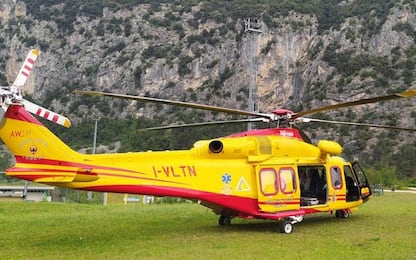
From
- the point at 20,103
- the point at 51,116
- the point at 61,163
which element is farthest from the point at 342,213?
the point at 20,103

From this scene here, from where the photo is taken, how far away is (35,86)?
110m

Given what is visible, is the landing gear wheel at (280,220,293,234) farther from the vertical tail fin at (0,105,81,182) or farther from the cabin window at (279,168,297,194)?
the vertical tail fin at (0,105,81,182)

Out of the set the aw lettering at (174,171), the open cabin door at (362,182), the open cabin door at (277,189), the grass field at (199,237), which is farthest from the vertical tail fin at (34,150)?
the open cabin door at (362,182)

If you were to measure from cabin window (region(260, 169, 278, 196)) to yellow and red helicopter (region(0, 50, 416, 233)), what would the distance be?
25mm

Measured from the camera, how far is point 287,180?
13391 mm

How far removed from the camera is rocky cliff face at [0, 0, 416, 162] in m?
86.6

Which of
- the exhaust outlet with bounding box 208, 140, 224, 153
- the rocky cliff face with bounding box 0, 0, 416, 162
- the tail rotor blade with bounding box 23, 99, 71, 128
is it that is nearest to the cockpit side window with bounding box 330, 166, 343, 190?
the exhaust outlet with bounding box 208, 140, 224, 153

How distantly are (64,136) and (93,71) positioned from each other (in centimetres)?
1941

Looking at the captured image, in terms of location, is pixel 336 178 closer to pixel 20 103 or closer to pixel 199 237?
pixel 199 237

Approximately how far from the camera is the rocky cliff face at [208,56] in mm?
86562

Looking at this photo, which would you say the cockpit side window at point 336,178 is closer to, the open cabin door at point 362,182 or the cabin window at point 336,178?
the cabin window at point 336,178

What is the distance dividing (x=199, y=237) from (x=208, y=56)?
→ 95407mm

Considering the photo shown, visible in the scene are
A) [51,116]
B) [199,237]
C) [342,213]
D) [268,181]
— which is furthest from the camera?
[342,213]

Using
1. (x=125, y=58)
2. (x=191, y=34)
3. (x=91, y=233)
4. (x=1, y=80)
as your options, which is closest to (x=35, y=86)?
(x=1, y=80)
